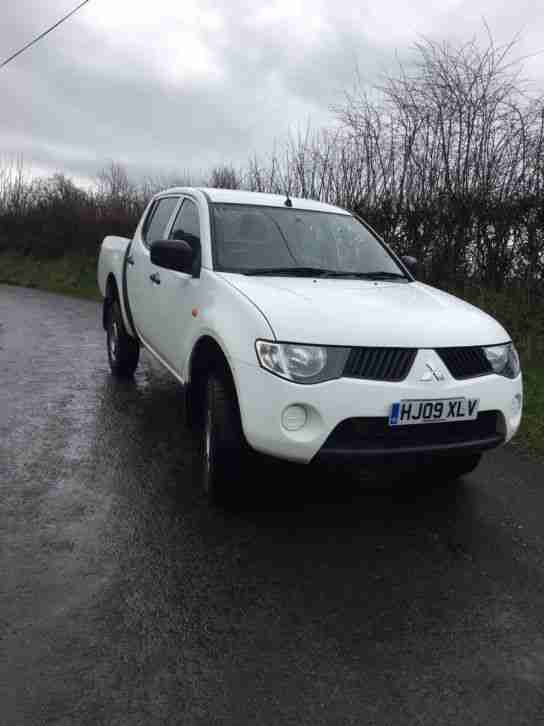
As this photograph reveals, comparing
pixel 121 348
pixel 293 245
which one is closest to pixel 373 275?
pixel 293 245

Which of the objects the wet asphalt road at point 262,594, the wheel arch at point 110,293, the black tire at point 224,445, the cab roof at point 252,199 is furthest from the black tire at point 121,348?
the black tire at point 224,445

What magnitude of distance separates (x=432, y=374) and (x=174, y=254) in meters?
1.83

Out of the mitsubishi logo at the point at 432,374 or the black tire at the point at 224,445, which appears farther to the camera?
the black tire at the point at 224,445

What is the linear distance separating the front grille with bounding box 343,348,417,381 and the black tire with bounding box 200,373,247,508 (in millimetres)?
698

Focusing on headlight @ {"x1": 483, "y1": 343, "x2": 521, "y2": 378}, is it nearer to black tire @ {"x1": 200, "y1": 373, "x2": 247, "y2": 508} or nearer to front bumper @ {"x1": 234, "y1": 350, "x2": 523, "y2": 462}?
front bumper @ {"x1": 234, "y1": 350, "x2": 523, "y2": 462}

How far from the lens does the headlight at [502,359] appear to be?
3689 millimetres

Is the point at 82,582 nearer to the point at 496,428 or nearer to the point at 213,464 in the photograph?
the point at 213,464

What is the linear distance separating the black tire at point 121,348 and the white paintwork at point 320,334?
2432mm

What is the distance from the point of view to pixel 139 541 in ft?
11.1

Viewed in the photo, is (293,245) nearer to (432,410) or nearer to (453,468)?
(432,410)

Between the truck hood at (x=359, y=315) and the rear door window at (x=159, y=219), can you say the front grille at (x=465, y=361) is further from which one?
the rear door window at (x=159, y=219)

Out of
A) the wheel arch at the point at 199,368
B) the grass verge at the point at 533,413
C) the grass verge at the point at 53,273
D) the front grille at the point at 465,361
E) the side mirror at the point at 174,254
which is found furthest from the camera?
the grass verge at the point at 53,273

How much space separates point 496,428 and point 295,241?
1.91 m

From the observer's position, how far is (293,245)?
15.2ft
